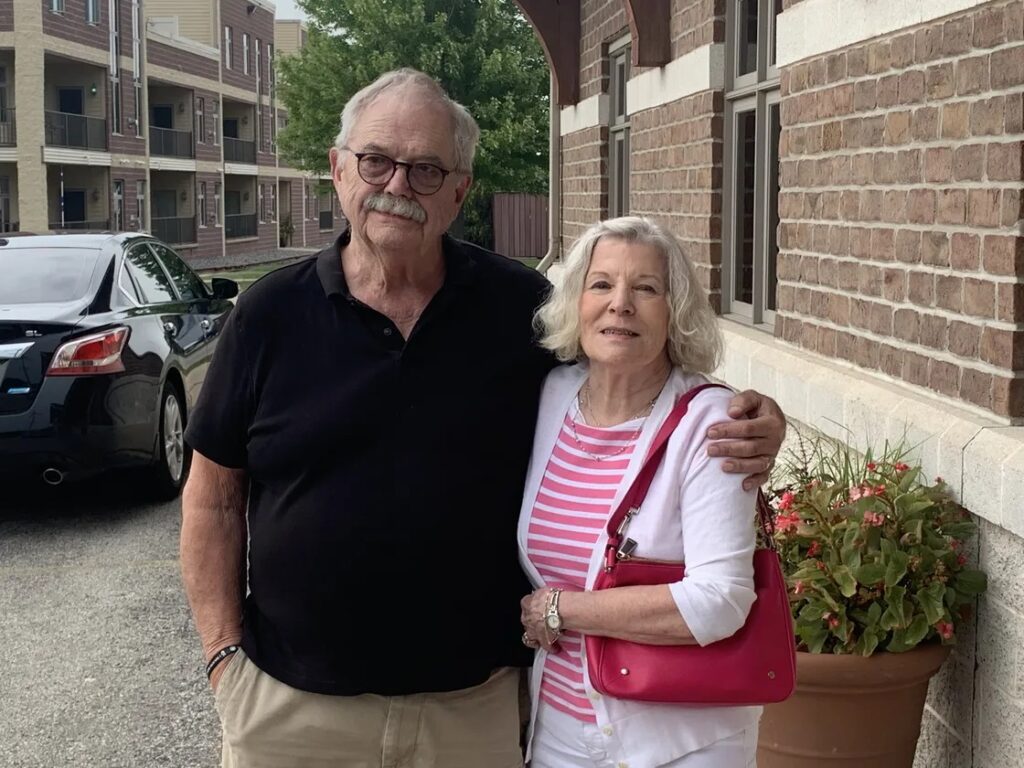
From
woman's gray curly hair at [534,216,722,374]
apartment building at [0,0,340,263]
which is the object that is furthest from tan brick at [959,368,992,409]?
apartment building at [0,0,340,263]

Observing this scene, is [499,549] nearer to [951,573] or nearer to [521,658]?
[521,658]

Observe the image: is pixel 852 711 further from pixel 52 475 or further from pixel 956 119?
pixel 52 475

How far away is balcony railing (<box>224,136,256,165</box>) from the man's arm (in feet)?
178

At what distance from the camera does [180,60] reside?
50.0 m

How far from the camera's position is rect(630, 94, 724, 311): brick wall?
6930 millimetres

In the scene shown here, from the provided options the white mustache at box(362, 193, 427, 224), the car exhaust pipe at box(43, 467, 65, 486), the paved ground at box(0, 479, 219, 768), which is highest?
the white mustache at box(362, 193, 427, 224)

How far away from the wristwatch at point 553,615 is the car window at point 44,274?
5.93m

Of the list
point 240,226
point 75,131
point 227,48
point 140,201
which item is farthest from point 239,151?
point 75,131

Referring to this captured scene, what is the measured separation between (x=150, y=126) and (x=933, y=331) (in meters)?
48.6

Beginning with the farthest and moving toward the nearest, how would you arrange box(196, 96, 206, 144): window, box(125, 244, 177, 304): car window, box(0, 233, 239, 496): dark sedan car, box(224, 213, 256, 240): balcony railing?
box(224, 213, 256, 240): balcony railing < box(196, 96, 206, 144): window < box(125, 244, 177, 304): car window < box(0, 233, 239, 496): dark sedan car

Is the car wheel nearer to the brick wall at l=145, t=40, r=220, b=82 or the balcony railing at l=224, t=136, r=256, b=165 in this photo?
the brick wall at l=145, t=40, r=220, b=82

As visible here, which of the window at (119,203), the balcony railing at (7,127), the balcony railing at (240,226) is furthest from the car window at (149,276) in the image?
the balcony railing at (240,226)

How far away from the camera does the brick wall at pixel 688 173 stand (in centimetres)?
693

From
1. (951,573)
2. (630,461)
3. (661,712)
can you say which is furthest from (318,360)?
(951,573)
